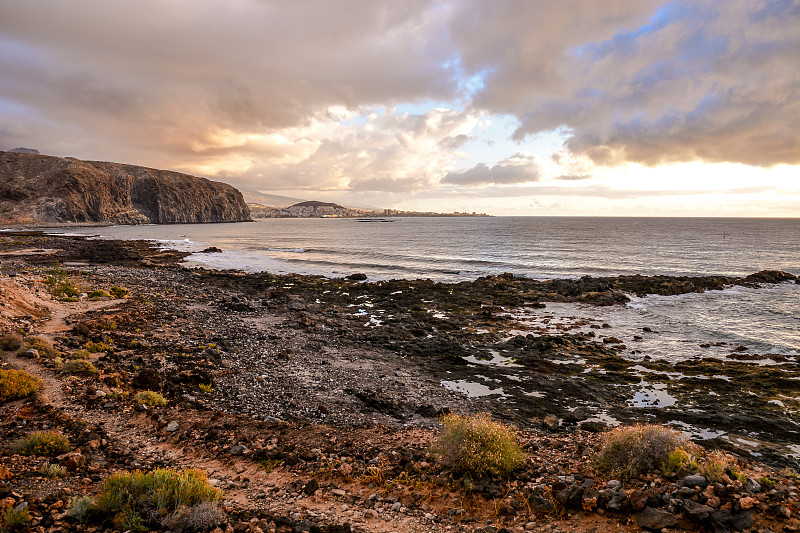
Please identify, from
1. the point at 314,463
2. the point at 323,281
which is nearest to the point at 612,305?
the point at 323,281

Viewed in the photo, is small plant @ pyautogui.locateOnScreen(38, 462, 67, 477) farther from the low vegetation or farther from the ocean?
the ocean

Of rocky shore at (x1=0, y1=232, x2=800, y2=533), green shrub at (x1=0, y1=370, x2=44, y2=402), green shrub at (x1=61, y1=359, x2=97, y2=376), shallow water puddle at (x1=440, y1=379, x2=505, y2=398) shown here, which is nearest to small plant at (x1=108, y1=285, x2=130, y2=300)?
rocky shore at (x1=0, y1=232, x2=800, y2=533)

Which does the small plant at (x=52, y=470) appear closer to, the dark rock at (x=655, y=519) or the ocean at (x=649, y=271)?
the dark rock at (x=655, y=519)

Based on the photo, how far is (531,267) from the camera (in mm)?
51438

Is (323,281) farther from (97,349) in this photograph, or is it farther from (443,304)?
(97,349)

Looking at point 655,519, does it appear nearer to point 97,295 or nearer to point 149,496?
point 149,496

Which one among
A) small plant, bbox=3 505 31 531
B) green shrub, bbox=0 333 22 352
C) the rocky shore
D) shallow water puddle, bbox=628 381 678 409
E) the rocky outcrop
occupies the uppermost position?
the rocky outcrop

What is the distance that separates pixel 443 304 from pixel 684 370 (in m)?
15.7

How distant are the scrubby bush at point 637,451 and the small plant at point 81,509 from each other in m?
9.05

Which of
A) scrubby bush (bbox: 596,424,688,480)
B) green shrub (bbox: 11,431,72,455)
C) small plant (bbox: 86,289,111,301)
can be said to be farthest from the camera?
small plant (bbox: 86,289,111,301)

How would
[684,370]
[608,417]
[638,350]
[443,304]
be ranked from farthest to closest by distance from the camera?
1. [443,304]
2. [638,350]
3. [684,370]
4. [608,417]

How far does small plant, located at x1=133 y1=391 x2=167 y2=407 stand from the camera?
1089 centimetres

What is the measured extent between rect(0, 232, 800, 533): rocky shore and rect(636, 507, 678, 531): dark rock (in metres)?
0.02

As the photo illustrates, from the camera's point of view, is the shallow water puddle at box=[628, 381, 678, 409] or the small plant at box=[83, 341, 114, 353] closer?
the shallow water puddle at box=[628, 381, 678, 409]
